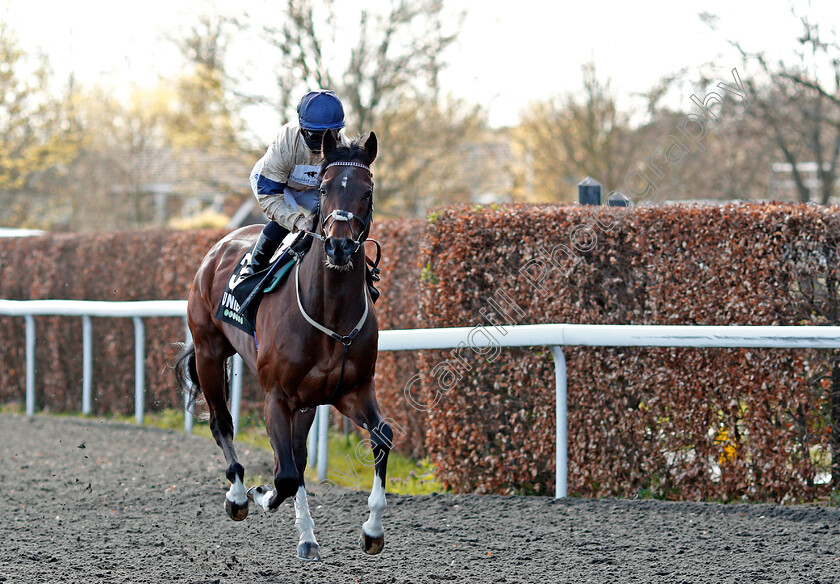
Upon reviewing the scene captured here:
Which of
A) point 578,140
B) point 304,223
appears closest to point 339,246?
point 304,223

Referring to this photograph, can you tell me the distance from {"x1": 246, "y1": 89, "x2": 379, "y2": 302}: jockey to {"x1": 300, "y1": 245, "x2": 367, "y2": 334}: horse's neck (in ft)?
0.90

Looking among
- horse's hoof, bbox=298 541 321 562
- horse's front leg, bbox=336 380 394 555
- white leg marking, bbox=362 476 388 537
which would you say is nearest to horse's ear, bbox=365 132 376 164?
horse's front leg, bbox=336 380 394 555

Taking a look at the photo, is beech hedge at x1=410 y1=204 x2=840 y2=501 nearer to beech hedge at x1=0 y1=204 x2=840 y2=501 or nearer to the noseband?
beech hedge at x1=0 y1=204 x2=840 y2=501

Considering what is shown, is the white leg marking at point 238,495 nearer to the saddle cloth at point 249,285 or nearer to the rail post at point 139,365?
the saddle cloth at point 249,285

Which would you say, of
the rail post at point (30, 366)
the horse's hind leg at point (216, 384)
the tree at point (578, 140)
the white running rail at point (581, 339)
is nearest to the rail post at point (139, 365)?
the rail post at point (30, 366)

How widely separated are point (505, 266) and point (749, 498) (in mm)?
2002

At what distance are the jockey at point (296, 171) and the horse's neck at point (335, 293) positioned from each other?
10.8 inches

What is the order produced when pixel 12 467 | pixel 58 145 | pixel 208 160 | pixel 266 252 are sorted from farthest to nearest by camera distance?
pixel 58 145
pixel 208 160
pixel 12 467
pixel 266 252

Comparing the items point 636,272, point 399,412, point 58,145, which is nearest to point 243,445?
point 399,412

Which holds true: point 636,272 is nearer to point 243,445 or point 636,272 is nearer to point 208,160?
point 243,445

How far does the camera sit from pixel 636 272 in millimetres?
5652

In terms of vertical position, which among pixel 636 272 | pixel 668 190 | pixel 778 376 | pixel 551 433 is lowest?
pixel 551 433

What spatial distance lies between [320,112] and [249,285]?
1041 millimetres

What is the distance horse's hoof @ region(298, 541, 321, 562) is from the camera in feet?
14.0
